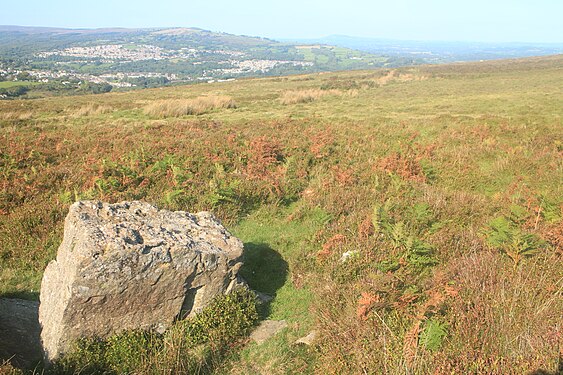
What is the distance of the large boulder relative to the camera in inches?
217

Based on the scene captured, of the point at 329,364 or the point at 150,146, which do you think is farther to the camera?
the point at 150,146

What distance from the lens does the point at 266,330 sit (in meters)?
6.36

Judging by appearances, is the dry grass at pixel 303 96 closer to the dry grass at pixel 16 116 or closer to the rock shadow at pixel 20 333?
the dry grass at pixel 16 116

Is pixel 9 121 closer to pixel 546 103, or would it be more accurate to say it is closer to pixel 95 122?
pixel 95 122

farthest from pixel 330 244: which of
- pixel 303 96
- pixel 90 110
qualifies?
pixel 303 96

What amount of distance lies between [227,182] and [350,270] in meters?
6.00

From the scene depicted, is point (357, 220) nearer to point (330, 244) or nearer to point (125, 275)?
point (330, 244)

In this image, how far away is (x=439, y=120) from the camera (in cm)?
2230

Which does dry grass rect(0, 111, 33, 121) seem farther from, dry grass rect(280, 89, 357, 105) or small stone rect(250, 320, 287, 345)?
small stone rect(250, 320, 287, 345)

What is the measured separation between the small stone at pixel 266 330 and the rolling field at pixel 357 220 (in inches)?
6.8

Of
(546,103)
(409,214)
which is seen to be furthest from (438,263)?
(546,103)

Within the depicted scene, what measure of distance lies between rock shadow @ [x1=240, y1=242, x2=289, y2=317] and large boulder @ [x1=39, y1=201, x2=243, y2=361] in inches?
47.4

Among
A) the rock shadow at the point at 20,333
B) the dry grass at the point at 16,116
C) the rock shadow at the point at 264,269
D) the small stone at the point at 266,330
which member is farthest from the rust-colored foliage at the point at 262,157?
the dry grass at the point at 16,116

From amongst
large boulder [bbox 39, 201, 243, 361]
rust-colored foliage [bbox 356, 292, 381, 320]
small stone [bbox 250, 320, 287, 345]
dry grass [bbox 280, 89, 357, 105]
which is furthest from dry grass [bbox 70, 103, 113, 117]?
rust-colored foliage [bbox 356, 292, 381, 320]
